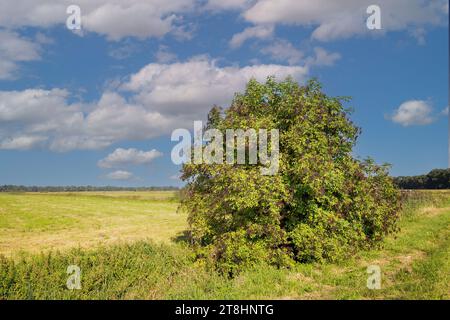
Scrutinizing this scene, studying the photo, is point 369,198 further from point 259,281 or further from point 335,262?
point 259,281

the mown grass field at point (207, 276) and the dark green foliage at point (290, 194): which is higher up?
the dark green foliage at point (290, 194)

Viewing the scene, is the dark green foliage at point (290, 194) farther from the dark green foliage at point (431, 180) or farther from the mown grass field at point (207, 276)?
the dark green foliage at point (431, 180)

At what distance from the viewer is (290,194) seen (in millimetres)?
17750

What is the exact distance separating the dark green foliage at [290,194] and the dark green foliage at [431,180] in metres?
114

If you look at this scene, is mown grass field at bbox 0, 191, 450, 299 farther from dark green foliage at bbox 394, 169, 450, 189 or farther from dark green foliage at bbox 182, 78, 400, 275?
dark green foliage at bbox 394, 169, 450, 189

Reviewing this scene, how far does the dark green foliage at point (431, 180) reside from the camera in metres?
129

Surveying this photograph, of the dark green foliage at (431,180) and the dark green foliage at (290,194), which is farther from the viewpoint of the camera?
the dark green foliage at (431,180)

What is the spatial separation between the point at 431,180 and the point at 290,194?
13613 centimetres

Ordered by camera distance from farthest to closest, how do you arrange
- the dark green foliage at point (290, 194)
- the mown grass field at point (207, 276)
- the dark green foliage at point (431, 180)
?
the dark green foliage at point (431, 180) < the dark green foliage at point (290, 194) < the mown grass field at point (207, 276)

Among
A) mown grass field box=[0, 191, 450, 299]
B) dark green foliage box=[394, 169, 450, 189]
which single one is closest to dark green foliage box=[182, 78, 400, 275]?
mown grass field box=[0, 191, 450, 299]

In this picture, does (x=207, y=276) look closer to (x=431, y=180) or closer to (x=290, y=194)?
(x=290, y=194)

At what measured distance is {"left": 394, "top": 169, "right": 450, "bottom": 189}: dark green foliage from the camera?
12875 cm

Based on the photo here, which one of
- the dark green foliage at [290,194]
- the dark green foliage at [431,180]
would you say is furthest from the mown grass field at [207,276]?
the dark green foliage at [431,180]
